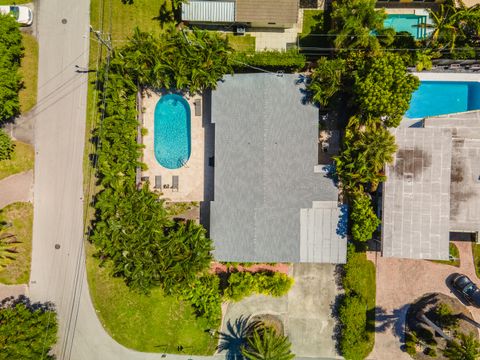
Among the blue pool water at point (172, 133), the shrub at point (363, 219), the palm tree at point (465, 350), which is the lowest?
the palm tree at point (465, 350)

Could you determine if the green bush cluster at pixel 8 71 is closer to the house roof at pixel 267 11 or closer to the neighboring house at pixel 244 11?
the neighboring house at pixel 244 11

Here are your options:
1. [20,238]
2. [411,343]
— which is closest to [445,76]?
[411,343]

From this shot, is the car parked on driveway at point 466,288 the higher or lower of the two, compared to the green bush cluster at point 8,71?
lower

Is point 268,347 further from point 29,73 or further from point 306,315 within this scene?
point 29,73

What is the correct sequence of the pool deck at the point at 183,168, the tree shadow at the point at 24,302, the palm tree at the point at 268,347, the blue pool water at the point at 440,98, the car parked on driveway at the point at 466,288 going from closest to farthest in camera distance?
1. the palm tree at the point at 268,347
2. the car parked on driveway at the point at 466,288
3. the blue pool water at the point at 440,98
4. the tree shadow at the point at 24,302
5. the pool deck at the point at 183,168

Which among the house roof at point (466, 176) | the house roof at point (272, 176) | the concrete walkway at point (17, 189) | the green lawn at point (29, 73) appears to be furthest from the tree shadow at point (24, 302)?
the house roof at point (466, 176)

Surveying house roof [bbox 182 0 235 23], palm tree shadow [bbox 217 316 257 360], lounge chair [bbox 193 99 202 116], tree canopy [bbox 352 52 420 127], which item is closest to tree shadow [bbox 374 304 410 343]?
palm tree shadow [bbox 217 316 257 360]

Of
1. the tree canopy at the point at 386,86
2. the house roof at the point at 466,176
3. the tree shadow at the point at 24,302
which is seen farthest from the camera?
the tree shadow at the point at 24,302

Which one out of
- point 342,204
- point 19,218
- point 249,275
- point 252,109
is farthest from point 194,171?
point 19,218
